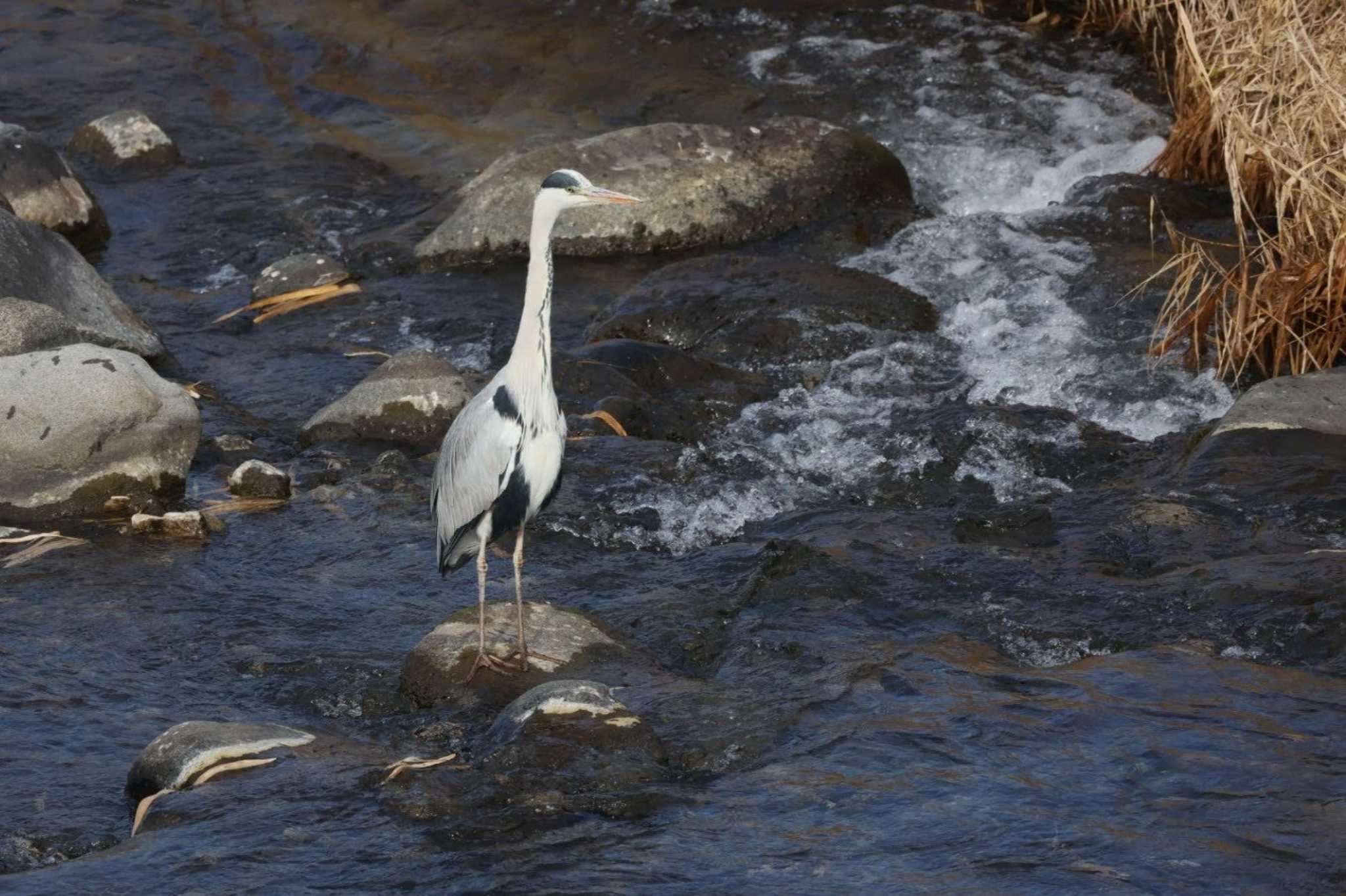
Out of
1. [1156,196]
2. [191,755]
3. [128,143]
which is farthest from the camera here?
[128,143]

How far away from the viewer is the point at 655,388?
8359mm

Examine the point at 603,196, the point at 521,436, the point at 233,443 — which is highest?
the point at 603,196

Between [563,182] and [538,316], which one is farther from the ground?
[563,182]

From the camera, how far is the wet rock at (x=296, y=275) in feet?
32.6

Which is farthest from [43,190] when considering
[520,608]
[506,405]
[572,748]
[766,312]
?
[572,748]

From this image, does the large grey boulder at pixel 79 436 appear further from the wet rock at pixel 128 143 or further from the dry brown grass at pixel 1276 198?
the wet rock at pixel 128 143

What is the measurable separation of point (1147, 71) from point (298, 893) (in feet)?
32.6

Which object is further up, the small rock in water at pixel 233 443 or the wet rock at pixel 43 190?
the wet rock at pixel 43 190

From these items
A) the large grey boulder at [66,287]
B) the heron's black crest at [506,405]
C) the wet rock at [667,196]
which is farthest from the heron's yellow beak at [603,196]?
the wet rock at [667,196]

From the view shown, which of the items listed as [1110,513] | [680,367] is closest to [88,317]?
[680,367]

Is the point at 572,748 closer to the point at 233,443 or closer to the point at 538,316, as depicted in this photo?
the point at 538,316

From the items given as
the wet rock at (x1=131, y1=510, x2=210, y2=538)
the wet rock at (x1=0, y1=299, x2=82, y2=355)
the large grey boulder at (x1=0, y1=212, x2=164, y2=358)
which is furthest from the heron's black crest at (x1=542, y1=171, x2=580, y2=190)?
the large grey boulder at (x1=0, y1=212, x2=164, y2=358)

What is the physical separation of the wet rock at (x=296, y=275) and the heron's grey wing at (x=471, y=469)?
4342mm

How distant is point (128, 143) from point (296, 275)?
3.13 m
